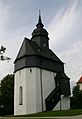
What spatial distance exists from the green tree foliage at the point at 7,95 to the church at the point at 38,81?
7325mm

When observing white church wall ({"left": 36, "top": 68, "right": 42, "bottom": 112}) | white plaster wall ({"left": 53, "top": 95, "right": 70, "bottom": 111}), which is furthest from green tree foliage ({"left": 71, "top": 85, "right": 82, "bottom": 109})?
white church wall ({"left": 36, "top": 68, "right": 42, "bottom": 112})

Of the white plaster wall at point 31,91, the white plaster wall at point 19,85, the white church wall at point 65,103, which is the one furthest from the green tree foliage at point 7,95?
the white church wall at point 65,103

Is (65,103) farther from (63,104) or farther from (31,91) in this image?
(31,91)

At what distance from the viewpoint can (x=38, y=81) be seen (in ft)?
148

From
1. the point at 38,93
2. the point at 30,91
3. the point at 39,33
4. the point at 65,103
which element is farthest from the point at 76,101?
the point at 39,33

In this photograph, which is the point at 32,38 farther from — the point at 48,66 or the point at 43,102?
the point at 43,102

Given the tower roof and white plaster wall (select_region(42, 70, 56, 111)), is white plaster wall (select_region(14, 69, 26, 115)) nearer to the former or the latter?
white plaster wall (select_region(42, 70, 56, 111))

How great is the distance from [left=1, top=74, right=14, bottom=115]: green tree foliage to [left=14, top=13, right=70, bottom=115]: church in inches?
288

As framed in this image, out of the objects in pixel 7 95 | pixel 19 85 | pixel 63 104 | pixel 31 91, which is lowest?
pixel 63 104

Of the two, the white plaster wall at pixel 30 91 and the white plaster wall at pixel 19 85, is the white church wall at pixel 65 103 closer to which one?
the white plaster wall at pixel 30 91

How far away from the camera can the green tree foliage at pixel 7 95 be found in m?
53.9

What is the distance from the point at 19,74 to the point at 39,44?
7845 millimetres

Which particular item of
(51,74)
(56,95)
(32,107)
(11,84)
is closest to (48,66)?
(51,74)

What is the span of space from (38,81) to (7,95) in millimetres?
13035
